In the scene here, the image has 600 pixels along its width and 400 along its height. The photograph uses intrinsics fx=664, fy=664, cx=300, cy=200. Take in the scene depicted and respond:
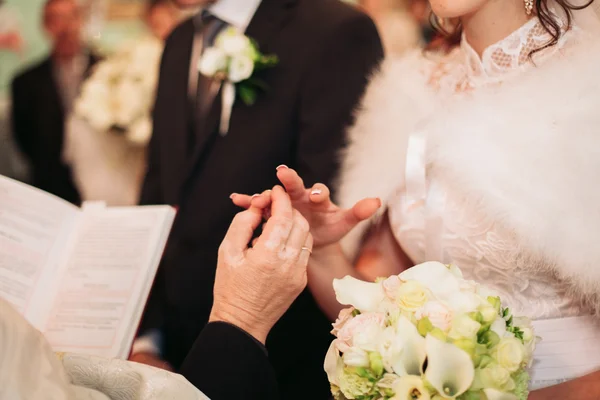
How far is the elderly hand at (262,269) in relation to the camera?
45.4 inches

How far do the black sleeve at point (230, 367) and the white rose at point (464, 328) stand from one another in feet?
1.33

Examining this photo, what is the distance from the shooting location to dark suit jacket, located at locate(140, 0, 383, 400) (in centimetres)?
187

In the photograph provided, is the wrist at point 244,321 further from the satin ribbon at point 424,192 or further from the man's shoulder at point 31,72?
the man's shoulder at point 31,72

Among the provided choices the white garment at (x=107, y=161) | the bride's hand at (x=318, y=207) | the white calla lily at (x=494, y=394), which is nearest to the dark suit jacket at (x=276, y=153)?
the bride's hand at (x=318, y=207)

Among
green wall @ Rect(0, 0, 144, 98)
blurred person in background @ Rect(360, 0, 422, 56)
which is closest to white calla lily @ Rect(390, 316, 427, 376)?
blurred person in background @ Rect(360, 0, 422, 56)

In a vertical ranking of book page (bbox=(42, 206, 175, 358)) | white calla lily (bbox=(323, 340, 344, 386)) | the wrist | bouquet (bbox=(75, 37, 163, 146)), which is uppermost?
white calla lily (bbox=(323, 340, 344, 386))

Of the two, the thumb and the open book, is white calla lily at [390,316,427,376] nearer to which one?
the thumb

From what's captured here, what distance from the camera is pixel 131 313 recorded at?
1.45 meters

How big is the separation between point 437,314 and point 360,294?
0.15m

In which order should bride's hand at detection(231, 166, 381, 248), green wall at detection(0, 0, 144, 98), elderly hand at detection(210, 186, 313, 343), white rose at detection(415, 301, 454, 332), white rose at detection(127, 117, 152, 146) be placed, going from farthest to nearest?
green wall at detection(0, 0, 144, 98) < white rose at detection(127, 117, 152, 146) < bride's hand at detection(231, 166, 381, 248) < elderly hand at detection(210, 186, 313, 343) < white rose at detection(415, 301, 454, 332)

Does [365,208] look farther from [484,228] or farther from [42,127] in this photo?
[42,127]

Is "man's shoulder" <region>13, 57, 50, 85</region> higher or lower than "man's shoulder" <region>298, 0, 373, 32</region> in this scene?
lower

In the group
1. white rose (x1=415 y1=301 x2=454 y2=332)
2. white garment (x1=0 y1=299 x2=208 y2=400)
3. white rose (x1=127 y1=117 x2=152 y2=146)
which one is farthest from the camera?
white rose (x1=127 y1=117 x2=152 y2=146)

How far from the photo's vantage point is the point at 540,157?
1.27 metres
